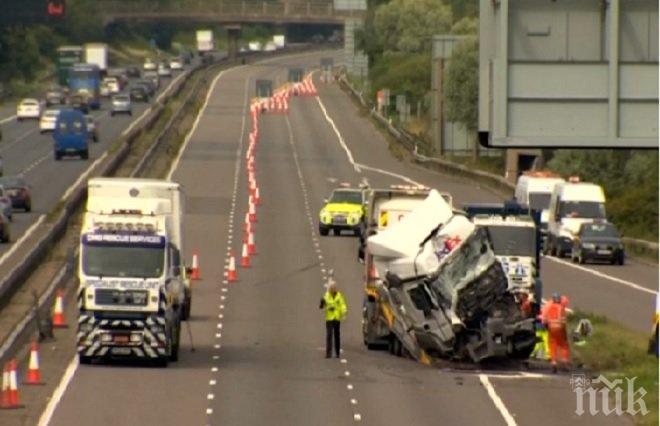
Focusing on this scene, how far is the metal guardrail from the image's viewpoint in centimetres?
6336

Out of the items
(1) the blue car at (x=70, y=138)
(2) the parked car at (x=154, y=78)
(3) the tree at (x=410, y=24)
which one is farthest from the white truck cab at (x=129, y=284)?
(2) the parked car at (x=154, y=78)

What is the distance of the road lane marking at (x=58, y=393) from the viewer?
92.4ft

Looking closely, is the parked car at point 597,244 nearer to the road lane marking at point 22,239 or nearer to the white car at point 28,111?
the road lane marking at point 22,239

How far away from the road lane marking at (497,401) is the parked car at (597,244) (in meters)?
25.5

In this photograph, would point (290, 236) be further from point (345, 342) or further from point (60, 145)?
point (60, 145)

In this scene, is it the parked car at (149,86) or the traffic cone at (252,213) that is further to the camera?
the parked car at (149,86)

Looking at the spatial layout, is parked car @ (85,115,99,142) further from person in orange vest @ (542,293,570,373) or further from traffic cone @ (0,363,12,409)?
traffic cone @ (0,363,12,409)

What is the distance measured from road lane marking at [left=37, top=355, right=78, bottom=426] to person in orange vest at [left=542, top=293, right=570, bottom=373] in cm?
807

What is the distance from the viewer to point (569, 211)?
6150cm

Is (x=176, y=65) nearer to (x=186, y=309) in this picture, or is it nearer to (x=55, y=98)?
(x=55, y=98)

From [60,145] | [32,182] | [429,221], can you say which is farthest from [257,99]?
[429,221]

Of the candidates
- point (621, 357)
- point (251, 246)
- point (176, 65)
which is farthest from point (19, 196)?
point (176, 65)

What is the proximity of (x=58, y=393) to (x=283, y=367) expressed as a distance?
5176 millimetres

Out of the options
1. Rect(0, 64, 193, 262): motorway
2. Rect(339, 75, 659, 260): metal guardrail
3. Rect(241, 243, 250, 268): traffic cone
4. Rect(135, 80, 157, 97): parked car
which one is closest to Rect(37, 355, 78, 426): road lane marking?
Rect(241, 243, 250, 268): traffic cone
